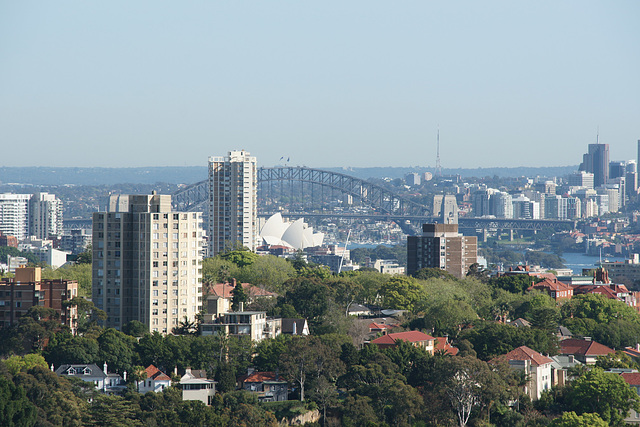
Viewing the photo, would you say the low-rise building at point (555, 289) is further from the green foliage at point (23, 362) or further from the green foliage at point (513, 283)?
the green foliage at point (23, 362)

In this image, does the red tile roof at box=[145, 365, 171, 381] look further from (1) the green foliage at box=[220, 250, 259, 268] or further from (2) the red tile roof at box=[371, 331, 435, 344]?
(1) the green foliage at box=[220, 250, 259, 268]

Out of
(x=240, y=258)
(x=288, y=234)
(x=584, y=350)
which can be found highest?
(x=240, y=258)

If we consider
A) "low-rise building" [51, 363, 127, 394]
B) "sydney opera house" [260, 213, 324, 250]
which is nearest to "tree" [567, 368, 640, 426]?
"low-rise building" [51, 363, 127, 394]

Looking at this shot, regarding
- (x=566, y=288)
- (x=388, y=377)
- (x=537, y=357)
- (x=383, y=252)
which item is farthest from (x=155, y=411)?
(x=383, y=252)

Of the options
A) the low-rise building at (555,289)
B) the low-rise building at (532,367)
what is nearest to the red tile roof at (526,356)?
the low-rise building at (532,367)

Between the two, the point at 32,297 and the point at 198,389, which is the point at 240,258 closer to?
the point at 32,297

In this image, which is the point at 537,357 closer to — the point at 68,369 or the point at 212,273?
the point at 68,369

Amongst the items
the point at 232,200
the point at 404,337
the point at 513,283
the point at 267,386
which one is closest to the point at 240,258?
the point at 513,283
